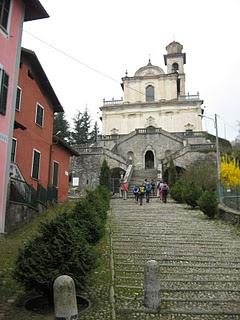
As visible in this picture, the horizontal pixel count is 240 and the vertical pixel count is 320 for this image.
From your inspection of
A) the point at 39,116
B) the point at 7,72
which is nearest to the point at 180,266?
the point at 7,72

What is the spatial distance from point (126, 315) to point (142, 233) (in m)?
8.05

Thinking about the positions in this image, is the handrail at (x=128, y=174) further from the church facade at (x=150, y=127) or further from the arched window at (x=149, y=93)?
the arched window at (x=149, y=93)

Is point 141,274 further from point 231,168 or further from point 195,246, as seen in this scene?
point 231,168

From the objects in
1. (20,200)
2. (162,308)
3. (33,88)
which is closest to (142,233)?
(20,200)

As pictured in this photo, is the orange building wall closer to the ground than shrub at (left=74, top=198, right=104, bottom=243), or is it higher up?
higher up

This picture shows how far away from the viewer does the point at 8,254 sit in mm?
10570

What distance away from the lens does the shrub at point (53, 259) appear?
648cm

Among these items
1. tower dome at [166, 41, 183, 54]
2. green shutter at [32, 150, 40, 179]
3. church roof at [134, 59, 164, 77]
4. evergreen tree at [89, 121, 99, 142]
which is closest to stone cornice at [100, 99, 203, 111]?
church roof at [134, 59, 164, 77]

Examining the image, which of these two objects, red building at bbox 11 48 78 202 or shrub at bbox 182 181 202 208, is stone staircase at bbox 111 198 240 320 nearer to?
shrub at bbox 182 181 202 208

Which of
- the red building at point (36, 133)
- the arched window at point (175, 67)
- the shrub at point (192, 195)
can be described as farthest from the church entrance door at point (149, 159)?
the arched window at point (175, 67)

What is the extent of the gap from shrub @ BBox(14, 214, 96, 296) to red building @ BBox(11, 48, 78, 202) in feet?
34.0

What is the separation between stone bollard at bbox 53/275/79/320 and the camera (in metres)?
5.38

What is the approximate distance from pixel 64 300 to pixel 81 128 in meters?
67.5

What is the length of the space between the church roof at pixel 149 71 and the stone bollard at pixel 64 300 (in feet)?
200
